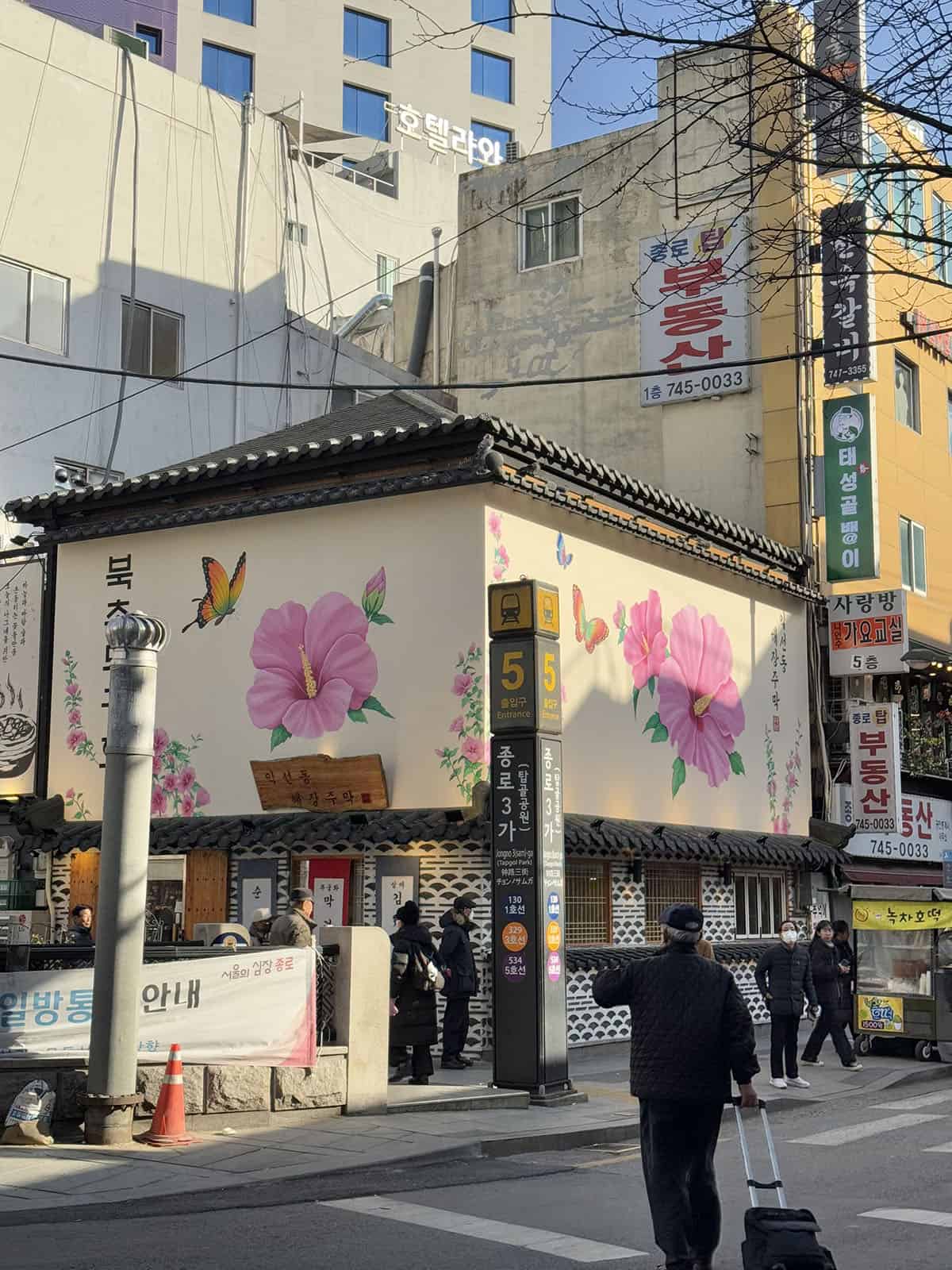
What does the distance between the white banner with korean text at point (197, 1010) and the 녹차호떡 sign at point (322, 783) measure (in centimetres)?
532

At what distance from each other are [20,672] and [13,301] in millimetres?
8624

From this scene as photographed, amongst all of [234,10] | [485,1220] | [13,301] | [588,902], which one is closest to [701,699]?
[588,902]

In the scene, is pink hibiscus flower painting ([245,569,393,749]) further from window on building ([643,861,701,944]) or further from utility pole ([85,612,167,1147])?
utility pole ([85,612,167,1147])

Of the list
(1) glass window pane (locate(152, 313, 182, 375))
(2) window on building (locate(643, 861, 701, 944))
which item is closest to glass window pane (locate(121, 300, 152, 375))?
(1) glass window pane (locate(152, 313, 182, 375))

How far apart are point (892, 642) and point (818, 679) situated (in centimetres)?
133

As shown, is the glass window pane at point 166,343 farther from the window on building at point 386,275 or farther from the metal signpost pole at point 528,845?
the metal signpost pole at point 528,845

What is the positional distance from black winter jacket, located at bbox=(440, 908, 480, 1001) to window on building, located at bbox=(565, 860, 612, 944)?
280 cm

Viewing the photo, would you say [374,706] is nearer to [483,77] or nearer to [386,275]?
[386,275]

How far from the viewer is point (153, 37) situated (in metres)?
43.7

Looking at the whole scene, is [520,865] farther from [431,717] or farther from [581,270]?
[581,270]

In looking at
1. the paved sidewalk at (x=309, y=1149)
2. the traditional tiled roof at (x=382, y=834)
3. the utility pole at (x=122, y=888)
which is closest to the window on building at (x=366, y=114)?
the traditional tiled roof at (x=382, y=834)

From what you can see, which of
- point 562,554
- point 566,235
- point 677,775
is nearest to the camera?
point 562,554

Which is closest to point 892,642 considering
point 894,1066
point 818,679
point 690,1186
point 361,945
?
point 818,679

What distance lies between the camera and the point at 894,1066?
17.8 meters
